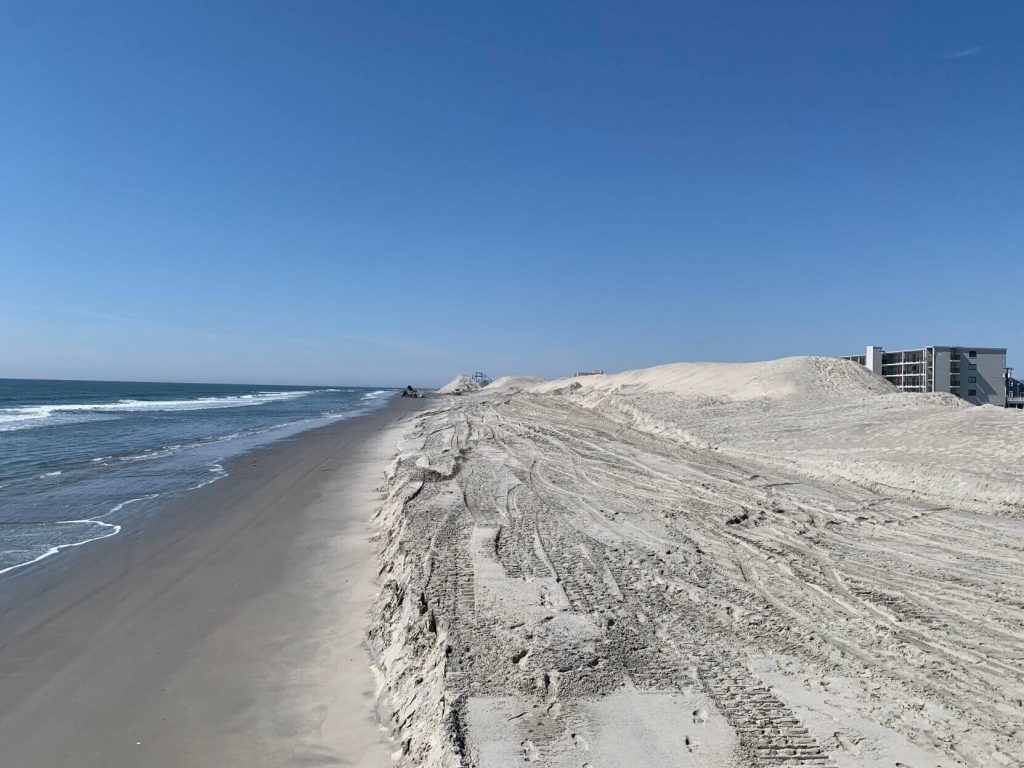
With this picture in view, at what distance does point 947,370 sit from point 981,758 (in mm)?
31274

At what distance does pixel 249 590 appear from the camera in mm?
7039

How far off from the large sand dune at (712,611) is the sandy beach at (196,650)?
19.9 inches

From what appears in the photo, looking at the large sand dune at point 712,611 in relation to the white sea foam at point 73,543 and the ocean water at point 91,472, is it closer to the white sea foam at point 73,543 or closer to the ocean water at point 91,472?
the white sea foam at point 73,543

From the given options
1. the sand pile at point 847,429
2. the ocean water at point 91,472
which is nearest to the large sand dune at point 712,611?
the sand pile at point 847,429

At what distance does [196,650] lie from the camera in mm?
5469

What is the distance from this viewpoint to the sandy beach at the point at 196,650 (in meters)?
4.07

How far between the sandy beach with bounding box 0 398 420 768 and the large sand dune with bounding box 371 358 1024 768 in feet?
1.66

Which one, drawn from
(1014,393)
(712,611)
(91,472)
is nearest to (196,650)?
(712,611)

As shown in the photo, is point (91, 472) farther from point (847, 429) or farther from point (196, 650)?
point (847, 429)

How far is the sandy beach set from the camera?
4.07 metres

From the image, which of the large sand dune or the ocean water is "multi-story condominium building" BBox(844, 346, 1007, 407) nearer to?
the large sand dune

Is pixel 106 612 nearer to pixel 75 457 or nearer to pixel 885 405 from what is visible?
pixel 75 457

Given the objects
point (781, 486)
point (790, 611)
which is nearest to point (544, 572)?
point (790, 611)

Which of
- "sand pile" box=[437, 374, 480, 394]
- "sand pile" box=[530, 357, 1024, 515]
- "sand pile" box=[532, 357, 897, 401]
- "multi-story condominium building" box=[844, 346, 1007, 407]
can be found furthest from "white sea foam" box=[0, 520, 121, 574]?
"sand pile" box=[437, 374, 480, 394]
